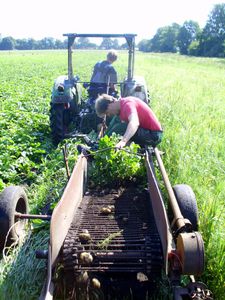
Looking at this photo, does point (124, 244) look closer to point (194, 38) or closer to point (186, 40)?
point (186, 40)

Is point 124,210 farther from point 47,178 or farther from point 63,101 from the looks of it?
point 63,101

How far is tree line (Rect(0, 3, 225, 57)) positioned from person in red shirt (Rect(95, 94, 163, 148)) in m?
43.8

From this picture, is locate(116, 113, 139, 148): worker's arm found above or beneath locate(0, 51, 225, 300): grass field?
above

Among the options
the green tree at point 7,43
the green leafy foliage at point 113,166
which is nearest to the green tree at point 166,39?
the green tree at point 7,43

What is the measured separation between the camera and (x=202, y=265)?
245 cm

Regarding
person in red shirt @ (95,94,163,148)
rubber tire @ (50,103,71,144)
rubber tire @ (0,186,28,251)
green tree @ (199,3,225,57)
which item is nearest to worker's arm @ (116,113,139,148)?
person in red shirt @ (95,94,163,148)

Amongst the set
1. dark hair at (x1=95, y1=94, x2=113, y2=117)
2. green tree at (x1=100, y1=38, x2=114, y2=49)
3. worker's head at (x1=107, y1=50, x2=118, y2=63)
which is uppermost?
green tree at (x1=100, y1=38, x2=114, y2=49)

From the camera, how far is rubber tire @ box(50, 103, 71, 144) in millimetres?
6660

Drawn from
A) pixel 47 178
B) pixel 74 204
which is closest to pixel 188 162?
pixel 74 204

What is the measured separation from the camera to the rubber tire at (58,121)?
262 inches

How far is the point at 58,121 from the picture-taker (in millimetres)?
6676

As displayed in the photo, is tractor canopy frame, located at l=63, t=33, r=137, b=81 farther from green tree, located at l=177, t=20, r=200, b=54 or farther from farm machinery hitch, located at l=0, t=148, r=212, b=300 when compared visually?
green tree, located at l=177, t=20, r=200, b=54

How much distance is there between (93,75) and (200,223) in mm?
4262

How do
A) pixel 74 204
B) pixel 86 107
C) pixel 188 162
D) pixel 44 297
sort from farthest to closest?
pixel 86 107, pixel 188 162, pixel 74 204, pixel 44 297
